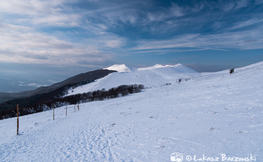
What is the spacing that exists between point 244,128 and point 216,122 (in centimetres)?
153

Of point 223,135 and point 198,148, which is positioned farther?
point 223,135

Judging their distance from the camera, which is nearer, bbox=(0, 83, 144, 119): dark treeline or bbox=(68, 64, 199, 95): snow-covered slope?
bbox=(0, 83, 144, 119): dark treeline

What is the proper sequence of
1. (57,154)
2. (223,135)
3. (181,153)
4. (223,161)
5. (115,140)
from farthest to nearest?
(115,140)
(57,154)
(223,135)
(181,153)
(223,161)

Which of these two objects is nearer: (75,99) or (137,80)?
(75,99)

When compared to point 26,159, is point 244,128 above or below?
above

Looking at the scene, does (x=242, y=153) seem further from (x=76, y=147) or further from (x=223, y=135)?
(x=76, y=147)

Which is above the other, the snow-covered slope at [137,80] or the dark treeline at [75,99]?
the snow-covered slope at [137,80]

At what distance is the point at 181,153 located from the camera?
16.5 feet

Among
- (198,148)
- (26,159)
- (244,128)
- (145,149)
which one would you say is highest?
(244,128)

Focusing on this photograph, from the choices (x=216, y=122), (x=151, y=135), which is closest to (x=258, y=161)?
(x=216, y=122)

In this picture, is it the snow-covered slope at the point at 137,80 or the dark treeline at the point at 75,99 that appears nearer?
the dark treeline at the point at 75,99

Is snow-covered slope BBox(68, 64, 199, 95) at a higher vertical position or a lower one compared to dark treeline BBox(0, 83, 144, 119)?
higher

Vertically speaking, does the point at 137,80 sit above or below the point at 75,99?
above

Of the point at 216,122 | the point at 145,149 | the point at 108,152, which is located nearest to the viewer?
the point at 145,149
